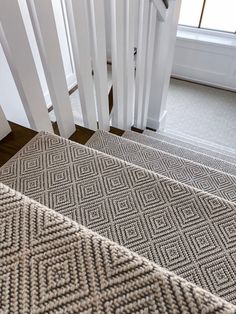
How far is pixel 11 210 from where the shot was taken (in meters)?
0.50

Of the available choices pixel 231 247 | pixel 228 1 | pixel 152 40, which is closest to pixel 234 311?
pixel 231 247

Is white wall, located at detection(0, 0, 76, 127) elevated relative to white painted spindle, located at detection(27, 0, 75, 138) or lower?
lower

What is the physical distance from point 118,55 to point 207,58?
2.43 meters

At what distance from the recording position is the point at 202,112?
320 cm

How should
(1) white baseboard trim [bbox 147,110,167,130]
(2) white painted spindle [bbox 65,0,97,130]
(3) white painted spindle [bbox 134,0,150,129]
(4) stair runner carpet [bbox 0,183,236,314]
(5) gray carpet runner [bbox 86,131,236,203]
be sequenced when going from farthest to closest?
(1) white baseboard trim [bbox 147,110,167,130] < (3) white painted spindle [bbox 134,0,150,129] < (5) gray carpet runner [bbox 86,131,236,203] < (2) white painted spindle [bbox 65,0,97,130] < (4) stair runner carpet [bbox 0,183,236,314]

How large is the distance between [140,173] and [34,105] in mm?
536

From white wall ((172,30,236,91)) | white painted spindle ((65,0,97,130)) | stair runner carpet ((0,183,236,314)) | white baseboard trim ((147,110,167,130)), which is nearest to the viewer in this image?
stair runner carpet ((0,183,236,314))

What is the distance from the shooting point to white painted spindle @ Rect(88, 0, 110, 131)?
104cm

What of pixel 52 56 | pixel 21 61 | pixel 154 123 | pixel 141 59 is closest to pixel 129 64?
pixel 141 59

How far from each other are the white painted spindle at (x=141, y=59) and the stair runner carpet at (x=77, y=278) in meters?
1.32

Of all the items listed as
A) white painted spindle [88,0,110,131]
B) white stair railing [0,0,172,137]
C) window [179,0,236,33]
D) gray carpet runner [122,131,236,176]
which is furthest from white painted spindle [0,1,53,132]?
window [179,0,236,33]

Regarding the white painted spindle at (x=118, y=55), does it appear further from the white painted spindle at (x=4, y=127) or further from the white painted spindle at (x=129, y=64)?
the white painted spindle at (x=4, y=127)

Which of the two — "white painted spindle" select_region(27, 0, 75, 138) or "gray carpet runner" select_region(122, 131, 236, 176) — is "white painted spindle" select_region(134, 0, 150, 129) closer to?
"gray carpet runner" select_region(122, 131, 236, 176)

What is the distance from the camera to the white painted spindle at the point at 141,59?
1.40 m
